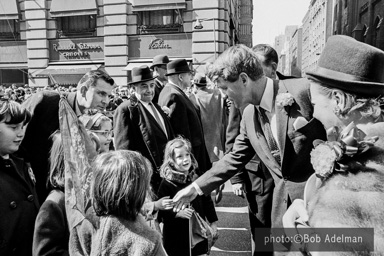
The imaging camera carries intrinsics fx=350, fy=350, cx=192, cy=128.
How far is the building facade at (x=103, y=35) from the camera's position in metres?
17.5

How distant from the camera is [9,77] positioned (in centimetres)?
2169

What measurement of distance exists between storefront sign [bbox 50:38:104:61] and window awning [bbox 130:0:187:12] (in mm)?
2789

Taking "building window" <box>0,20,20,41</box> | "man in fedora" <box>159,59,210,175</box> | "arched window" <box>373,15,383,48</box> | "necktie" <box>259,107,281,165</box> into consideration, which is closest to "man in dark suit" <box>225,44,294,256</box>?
"necktie" <box>259,107,281,165</box>

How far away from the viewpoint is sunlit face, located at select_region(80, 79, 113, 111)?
3.17 m

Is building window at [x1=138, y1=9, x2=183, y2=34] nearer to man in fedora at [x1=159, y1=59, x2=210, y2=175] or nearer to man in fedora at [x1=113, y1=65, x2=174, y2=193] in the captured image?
man in fedora at [x1=159, y1=59, x2=210, y2=175]

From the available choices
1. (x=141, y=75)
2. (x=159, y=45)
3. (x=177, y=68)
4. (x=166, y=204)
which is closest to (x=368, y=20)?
(x=159, y=45)

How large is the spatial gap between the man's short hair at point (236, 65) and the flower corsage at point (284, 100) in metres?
0.35

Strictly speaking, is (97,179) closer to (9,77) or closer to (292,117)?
(292,117)

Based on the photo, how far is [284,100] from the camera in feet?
8.65

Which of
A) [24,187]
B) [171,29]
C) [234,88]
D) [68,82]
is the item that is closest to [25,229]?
[24,187]

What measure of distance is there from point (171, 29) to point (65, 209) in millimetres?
16737

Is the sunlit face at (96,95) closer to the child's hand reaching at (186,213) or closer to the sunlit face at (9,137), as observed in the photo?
the sunlit face at (9,137)

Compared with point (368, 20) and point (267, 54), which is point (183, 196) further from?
point (368, 20)

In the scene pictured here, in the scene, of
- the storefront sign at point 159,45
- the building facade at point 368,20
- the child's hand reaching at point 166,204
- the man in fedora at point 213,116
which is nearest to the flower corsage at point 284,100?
the child's hand reaching at point 166,204
